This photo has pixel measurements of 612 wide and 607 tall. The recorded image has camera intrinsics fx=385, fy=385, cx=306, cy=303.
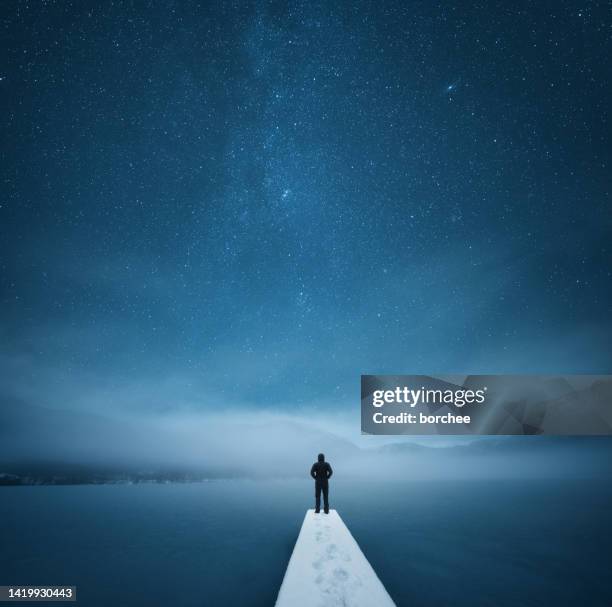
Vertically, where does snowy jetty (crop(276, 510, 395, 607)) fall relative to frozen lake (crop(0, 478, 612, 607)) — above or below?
above

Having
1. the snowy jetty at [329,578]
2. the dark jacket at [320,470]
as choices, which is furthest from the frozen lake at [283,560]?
the dark jacket at [320,470]

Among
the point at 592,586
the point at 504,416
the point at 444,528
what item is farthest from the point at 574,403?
the point at 444,528

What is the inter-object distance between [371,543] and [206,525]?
15610 mm

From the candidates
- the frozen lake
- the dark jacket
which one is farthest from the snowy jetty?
the frozen lake

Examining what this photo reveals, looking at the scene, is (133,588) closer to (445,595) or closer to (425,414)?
(445,595)

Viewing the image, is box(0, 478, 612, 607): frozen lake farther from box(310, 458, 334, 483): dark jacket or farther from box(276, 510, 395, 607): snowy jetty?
box(310, 458, 334, 483): dark jacket

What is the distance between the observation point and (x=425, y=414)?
655 inches

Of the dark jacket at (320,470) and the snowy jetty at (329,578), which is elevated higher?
the dark jacket at (320,470)

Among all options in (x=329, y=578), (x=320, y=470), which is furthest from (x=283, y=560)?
(x=329, y=578)

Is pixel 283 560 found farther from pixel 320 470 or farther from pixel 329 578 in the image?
pixel 329 578

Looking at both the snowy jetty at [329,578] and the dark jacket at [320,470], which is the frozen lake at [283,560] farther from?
the dark jacket at [320,470]

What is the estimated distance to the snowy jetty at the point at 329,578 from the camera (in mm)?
6340

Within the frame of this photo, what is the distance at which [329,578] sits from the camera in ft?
24.2

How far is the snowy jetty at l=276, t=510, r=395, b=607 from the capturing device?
634cm
